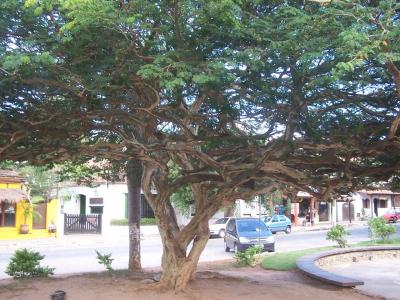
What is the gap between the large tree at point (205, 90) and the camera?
6.43 metres

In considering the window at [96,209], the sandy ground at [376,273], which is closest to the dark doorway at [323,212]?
the window at [96,209]

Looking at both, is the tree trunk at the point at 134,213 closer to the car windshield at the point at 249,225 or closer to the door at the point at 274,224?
the car windshield at the point at 249,225

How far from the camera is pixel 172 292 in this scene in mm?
11148

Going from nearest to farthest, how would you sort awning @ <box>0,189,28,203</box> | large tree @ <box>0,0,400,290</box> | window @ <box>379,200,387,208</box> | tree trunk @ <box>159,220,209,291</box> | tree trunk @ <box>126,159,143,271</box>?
large tree @ <box>0,0,400,290</box>, tree trunk @ <box>159,220,209,291</box>, tree trunk @ <box>126,159,143,271</box>, awning @ <box>0,189,28,203</box>, window @ <box>379,200,387,208</box>

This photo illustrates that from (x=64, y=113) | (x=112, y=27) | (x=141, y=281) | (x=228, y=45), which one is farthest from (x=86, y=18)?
(x=141, y=281)

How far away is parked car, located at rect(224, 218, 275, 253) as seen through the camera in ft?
78.6

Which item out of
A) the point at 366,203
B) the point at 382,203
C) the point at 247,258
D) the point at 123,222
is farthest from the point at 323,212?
the point at 247,258

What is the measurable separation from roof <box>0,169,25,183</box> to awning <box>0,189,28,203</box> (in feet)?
2.53

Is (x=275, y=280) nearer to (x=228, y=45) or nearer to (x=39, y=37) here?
(x=228, y=45)

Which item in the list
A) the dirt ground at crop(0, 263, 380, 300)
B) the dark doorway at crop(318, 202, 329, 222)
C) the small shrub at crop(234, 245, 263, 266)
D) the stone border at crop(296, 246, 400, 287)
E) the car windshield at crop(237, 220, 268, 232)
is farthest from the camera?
the dark doorway at crop(318, 202, 329, 222)

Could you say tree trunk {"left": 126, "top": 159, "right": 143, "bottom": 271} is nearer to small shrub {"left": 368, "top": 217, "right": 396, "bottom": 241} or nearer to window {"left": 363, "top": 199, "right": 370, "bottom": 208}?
small shrub {"left": 368, "top": 217, "right": 396, "bottom": 241}

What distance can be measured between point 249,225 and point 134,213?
10809mm

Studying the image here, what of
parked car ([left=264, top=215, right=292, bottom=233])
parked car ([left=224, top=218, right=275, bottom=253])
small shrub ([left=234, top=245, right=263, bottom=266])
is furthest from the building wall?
small shrub ([left=234, top=245, right=263, bottom=266])

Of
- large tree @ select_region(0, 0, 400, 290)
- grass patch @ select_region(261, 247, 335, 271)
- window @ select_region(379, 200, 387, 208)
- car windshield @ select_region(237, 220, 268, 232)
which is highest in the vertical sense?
large tree @ select_region(0, 0, 400, 290)
